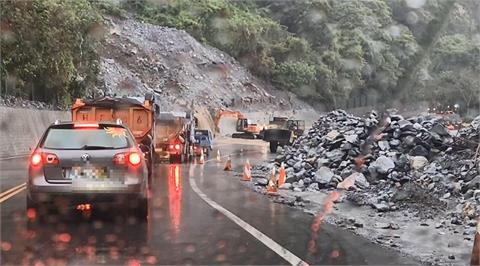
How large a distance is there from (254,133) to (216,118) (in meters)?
6.97

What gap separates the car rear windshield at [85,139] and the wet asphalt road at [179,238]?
1.13 metres

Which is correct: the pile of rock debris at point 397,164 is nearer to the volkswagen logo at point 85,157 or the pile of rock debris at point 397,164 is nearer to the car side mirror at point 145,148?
the car side mirror at point 145,148

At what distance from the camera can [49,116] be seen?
37.7 meters

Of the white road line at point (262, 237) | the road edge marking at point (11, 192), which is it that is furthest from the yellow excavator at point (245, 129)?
the white road line at point (262, 237)

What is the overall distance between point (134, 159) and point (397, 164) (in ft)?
25.8

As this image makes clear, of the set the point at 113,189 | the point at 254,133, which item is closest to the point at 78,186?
the point at 113,189

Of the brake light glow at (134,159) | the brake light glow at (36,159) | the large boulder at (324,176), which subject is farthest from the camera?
the large boulder at (324,176)

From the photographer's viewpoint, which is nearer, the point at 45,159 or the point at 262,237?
the point at 262,237

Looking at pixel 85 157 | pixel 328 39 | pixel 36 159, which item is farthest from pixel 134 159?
pixel 328 39

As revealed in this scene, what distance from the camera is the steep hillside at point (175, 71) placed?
63500 mm

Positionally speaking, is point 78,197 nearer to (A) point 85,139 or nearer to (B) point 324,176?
(A) point 85,139

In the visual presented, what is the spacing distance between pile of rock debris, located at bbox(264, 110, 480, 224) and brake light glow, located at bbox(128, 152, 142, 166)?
14.8 feet

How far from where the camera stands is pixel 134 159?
9875 mm

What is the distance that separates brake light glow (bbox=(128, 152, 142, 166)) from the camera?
9820 mm
